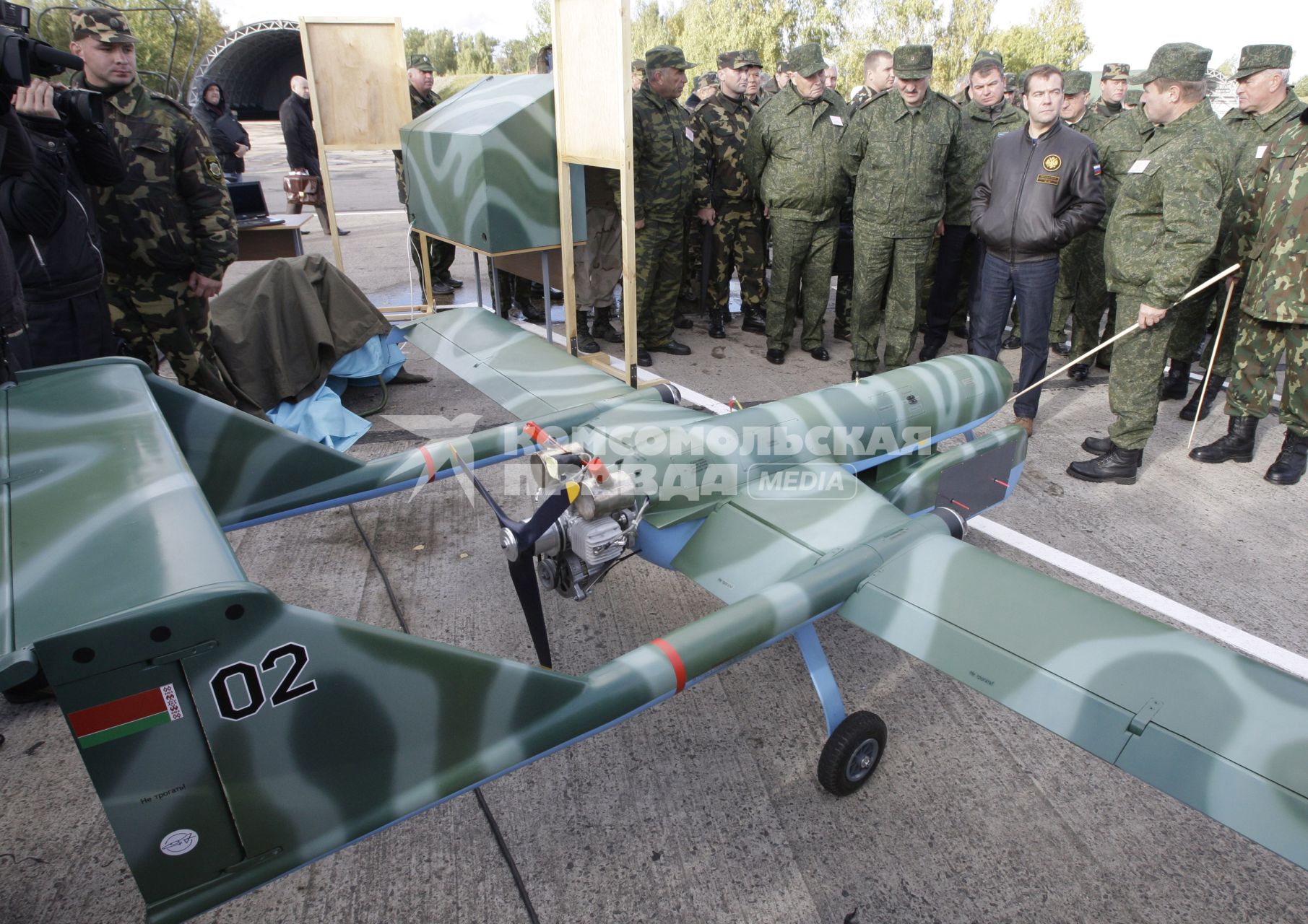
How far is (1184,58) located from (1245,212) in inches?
65.1

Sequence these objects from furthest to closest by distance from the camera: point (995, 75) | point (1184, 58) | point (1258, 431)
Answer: point (995, 75), point (1258, 431), point (1184, 58)

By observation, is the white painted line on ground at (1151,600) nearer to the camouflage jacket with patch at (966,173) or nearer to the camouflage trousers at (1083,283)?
the camouflage trousers at (1083,283)

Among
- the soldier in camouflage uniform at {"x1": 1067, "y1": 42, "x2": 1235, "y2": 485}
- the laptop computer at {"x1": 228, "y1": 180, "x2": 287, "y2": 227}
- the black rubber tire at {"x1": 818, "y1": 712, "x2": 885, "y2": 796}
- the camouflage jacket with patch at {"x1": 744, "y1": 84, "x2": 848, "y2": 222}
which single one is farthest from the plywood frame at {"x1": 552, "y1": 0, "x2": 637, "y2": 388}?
the laptop computer at {"x1": 228, "y1": 180, "x2": 287, "y2": 227}

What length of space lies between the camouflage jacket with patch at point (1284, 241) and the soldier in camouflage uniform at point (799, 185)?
3184mm

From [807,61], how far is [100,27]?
5.32 metres

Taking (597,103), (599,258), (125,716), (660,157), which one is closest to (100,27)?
(597,103)

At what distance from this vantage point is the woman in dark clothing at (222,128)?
42.0 feet

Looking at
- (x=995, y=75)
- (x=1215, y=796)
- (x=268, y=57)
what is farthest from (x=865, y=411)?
(x=268, y=57)

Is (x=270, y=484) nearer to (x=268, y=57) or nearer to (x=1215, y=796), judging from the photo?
(x=1215, y=796)

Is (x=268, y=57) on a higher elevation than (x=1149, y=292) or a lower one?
higher

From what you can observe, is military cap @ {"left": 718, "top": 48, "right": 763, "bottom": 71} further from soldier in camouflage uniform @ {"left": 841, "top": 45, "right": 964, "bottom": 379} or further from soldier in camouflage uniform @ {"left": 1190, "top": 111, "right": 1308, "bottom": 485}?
soldier in camouflage uniform @ {"left": 1190, "top": 111, "right": 1308, "bottom": 485}

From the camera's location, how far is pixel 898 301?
668cm

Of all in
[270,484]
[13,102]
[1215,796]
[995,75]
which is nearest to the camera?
[1215,796]

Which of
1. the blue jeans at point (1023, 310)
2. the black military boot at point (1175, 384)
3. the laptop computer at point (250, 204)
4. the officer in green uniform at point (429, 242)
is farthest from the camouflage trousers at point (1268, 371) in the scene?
the laptop computer at point (250, 204)
